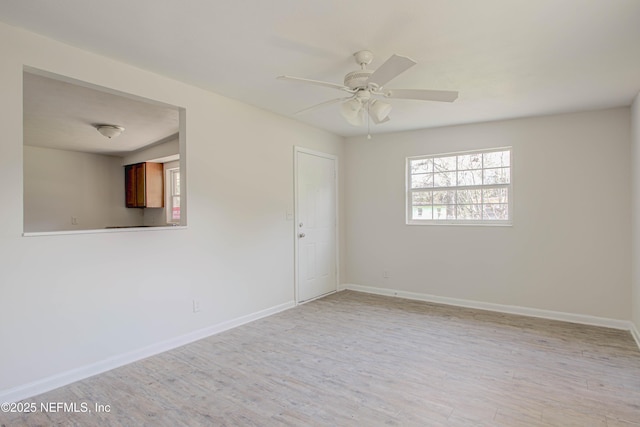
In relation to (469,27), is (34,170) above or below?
below

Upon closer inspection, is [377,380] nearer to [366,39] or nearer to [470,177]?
[366,39]

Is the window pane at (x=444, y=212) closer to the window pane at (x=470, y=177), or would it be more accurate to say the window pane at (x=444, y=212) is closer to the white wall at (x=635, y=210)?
the window pane at (x=470, y=177)

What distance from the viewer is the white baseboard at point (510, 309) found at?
3.78 metres

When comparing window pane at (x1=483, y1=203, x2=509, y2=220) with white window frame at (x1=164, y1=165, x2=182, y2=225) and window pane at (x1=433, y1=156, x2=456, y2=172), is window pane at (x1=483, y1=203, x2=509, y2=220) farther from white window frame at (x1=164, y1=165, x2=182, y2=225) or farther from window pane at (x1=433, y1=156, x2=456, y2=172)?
white window frame at (x1=164, y1=165, x2=182, y2=225)

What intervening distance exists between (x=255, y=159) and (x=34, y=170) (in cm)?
435

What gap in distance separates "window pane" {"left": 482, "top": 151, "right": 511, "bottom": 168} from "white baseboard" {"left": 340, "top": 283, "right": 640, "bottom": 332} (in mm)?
1810

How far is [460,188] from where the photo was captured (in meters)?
4.73

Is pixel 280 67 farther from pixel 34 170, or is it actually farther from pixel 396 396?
pixel 34 170

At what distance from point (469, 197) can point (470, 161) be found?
0.49m

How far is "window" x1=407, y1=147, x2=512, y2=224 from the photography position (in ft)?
14.6

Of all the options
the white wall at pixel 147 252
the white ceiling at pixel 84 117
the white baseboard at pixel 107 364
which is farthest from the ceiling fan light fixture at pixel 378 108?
the white baseboard at pixel 107 364

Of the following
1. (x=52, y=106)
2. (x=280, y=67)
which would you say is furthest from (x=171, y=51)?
(x=52, y=106)

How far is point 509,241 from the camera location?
4.32 m

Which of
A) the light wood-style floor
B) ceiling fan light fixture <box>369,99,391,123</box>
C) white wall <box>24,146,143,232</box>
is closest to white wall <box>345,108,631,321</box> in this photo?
the light wood-style floor
